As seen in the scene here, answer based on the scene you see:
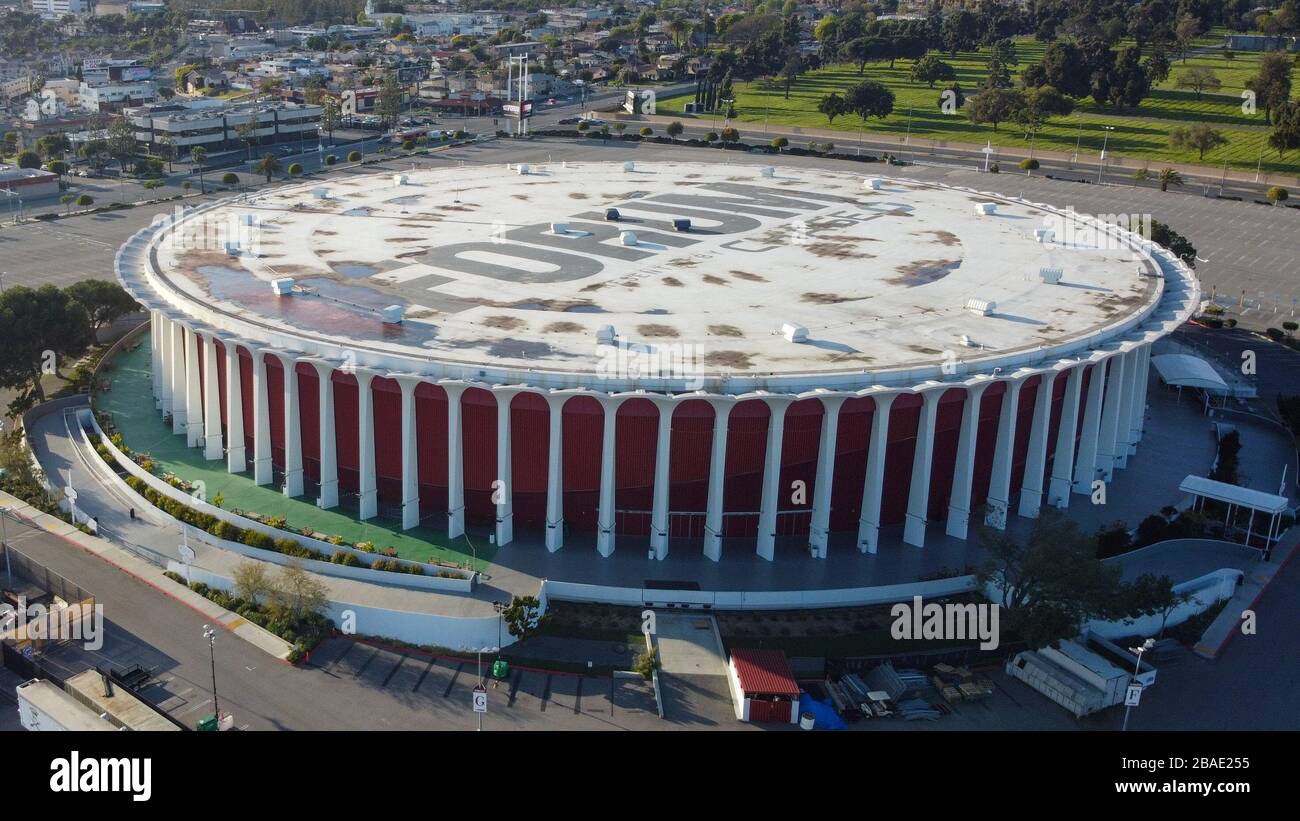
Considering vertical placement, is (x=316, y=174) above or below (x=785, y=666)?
above

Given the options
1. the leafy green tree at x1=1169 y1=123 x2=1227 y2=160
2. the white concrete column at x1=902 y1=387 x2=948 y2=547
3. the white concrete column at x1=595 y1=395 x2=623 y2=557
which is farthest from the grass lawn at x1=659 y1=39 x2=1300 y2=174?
the white concrete column at x1=595 y1=395 x2=623 y2=557

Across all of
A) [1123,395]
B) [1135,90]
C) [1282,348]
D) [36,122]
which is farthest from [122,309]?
[1135,90]

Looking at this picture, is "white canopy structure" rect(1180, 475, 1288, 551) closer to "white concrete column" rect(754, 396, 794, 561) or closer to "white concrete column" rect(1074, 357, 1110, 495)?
"white concrete column" rect(1074, 357, 1110, 495)

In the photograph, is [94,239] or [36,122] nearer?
[94,239]

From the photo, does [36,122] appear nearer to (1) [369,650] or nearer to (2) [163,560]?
(2) [163,560]

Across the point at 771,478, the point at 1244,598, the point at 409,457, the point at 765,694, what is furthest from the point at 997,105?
the point at 765,694

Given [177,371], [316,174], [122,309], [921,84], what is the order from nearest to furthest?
[177,371]
[122,309]
[316,174]
[921,84]

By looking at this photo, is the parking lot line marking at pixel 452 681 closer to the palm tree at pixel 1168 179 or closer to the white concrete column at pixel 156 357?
the white concrete column at pixel 156 357
